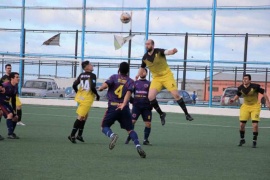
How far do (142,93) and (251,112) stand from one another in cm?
290

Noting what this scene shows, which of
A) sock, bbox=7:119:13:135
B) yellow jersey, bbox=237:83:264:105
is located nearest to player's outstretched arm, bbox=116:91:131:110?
sock, bbox=7:119:13:135

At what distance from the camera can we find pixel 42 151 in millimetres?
12594

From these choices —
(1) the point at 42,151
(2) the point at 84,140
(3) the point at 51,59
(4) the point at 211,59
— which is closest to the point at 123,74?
(1) the point at 42,151

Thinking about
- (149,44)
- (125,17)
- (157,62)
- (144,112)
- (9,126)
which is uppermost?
(125,17)

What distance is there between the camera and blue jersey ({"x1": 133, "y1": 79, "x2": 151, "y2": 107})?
15.8 m

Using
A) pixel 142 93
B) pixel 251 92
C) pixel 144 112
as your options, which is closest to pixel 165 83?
pixel 142 93

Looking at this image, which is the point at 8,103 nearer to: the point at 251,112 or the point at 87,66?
the point at 87,66

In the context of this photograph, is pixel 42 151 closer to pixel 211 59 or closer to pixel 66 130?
pixel 66 130

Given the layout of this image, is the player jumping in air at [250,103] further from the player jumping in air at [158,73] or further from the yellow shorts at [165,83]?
the yellow shorts at [165,83]

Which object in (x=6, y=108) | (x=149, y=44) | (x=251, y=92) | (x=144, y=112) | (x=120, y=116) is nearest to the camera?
(x=120, y=116)

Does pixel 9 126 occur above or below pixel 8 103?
below

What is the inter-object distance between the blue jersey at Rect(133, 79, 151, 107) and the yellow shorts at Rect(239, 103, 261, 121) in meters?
2.56

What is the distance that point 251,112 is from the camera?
16.4 meters

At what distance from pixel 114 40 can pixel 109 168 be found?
24251 mm
